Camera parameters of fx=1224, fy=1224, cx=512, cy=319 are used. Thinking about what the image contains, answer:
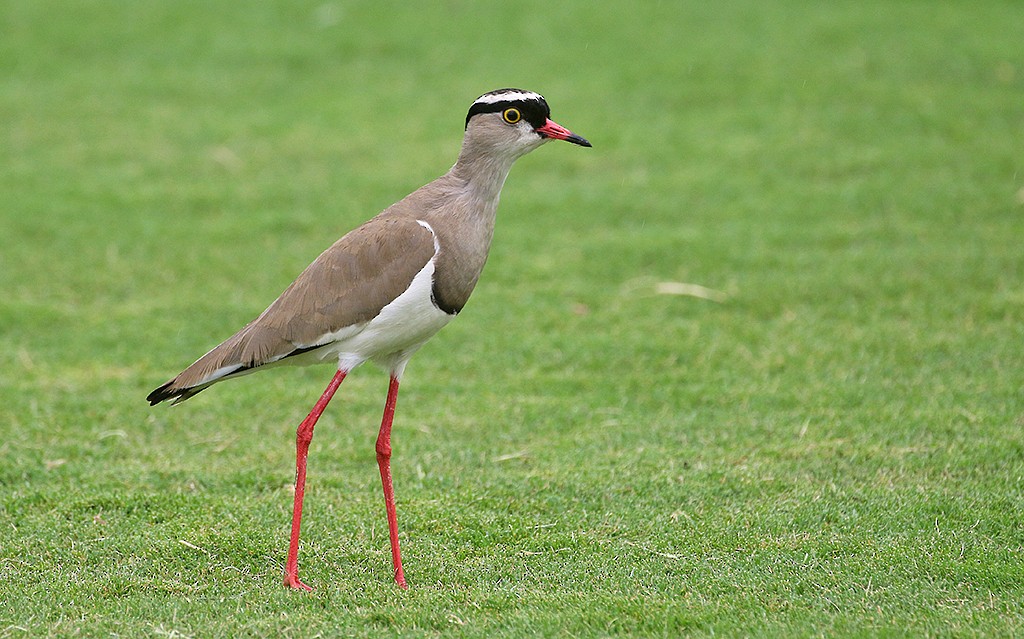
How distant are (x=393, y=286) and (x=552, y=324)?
3571 mm

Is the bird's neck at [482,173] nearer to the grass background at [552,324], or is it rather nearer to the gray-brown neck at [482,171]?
the gray-brown neck at [482,171]

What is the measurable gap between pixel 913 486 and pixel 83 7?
12207 mm

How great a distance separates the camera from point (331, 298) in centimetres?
537

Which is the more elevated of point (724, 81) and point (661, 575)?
point (724, 81)

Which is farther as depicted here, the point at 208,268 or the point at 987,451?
the point at 208,268

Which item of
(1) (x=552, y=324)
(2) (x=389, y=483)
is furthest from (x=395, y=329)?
(1) (x=552, y=324)

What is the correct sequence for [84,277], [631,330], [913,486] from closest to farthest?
[913,486] → [631,330] → [84,277]

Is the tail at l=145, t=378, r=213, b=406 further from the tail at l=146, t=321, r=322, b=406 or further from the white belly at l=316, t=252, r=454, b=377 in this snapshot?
the white belly at l=316, t=252, r=454, b=377

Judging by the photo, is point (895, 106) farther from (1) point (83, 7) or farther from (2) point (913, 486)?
(1) point (83, 7)

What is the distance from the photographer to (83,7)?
584 inches

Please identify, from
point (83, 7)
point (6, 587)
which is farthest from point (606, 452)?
point (83, 7)

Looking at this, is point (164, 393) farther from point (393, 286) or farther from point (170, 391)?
point (393, 286)

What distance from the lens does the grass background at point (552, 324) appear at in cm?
523

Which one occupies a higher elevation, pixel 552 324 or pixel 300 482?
pixel 300 482
